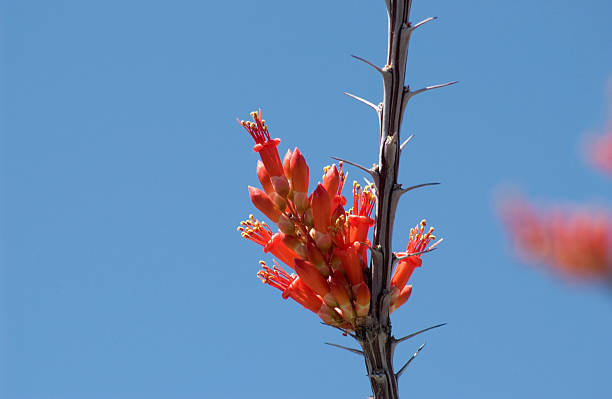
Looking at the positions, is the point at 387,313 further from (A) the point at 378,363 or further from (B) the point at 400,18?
(B) the point at 400,18

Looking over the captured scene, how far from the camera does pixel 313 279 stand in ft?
8.07

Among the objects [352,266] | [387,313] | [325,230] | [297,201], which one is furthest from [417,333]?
[297,201]

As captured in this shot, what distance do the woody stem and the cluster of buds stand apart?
0.24ft

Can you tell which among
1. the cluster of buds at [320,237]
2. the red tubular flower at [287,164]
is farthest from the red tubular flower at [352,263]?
the red tubular flower at [287,164]

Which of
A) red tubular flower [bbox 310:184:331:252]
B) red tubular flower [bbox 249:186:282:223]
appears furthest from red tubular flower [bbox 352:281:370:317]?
red tubular flower [bbox 249:186:282:223]

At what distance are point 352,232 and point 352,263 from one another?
16 centimetres

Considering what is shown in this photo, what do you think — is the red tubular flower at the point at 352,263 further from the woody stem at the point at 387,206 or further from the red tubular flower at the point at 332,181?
the red tubular flower at the point at 332,181

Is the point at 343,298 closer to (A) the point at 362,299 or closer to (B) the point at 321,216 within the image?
(A) the point at 362,299

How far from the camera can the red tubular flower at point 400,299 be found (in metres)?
2.54

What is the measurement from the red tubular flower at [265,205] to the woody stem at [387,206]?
1.51 feet

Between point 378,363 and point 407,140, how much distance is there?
2.80ft

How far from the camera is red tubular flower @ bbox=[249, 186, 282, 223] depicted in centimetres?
258

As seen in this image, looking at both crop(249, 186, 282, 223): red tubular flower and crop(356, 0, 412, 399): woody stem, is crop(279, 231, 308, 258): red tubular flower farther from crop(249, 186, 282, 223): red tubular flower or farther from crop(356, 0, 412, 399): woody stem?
crop(356, 0, 412, 399): woody stem

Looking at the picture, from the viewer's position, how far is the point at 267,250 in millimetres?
2693
